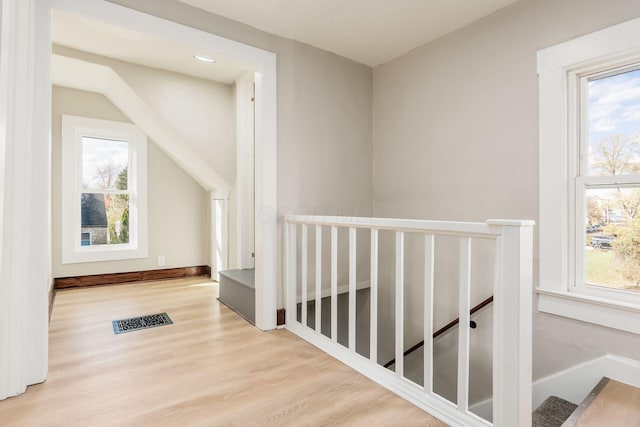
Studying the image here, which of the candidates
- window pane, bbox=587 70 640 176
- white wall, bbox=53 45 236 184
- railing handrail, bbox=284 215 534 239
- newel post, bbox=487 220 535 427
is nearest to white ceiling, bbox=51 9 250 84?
white wall, bbox=53 45 236 184

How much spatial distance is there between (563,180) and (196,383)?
2.32 metres

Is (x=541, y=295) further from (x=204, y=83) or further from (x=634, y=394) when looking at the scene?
(x=204, y=83)

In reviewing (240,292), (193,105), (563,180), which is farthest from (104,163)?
(563,180)

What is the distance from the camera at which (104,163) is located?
155 inches

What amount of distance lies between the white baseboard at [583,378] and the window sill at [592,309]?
7.2 inches

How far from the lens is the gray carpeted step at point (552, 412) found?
176 cm

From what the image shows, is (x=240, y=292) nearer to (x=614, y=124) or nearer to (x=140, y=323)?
(x=140, y=323)

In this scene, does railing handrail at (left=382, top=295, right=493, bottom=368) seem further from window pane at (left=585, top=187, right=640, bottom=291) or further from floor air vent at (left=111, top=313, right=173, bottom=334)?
floor air vent at (left=111, top=313, right=173, bottom=334)

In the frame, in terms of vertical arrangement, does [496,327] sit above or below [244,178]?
below

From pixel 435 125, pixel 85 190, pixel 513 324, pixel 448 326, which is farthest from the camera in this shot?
pixel 85 190

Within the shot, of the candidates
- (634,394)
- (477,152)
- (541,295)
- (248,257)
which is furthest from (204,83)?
(634,394)

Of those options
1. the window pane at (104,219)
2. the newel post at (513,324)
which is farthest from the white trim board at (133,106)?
the newel post at (513,324)

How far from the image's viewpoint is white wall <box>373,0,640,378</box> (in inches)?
75.4

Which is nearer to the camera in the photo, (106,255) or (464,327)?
(464,327)
